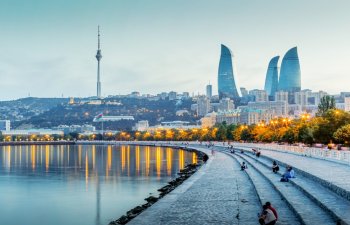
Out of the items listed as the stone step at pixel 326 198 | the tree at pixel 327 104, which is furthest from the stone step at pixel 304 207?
the tree at pixel 327 104

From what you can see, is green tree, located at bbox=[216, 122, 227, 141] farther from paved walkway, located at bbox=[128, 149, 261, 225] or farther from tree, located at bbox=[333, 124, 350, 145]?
paved walkway, located at bbox=[128, 149, 261, 225]

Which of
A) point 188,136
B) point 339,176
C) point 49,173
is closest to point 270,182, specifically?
point 339,176

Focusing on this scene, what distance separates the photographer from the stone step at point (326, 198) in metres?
14.4

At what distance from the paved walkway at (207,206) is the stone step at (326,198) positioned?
5.93 ft

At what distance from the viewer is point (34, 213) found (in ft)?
93.6

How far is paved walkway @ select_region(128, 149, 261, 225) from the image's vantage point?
663 inches

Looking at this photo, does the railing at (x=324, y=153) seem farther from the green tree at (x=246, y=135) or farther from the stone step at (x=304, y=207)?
the green tree at (x=246, y=135)

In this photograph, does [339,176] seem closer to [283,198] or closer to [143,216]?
[283,198]

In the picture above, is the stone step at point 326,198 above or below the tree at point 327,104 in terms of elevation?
below

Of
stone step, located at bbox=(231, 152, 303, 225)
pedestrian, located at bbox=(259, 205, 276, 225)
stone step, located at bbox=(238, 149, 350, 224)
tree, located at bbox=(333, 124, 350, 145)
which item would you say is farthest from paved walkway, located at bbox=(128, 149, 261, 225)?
tree, located at bbox=(333, 124, 350, 145)

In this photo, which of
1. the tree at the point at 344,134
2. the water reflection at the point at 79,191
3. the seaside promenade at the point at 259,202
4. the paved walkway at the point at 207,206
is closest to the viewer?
the seaside promenade at the point at 259,202

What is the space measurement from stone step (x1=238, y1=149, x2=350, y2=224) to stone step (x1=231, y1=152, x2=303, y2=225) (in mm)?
851

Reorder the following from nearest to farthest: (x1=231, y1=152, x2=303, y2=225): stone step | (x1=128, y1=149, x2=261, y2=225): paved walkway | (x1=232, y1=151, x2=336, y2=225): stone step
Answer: (x1=232, y1=151, x2=336, y2=225): stone step < (x1=231, y1=152, x2=303, y2=225): stone step < (x1=128, y1=149, x2=261, y2=225): paved walkway

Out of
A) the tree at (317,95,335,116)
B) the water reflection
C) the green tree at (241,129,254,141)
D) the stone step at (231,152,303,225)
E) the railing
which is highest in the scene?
the tree at (317,95,335,116)
